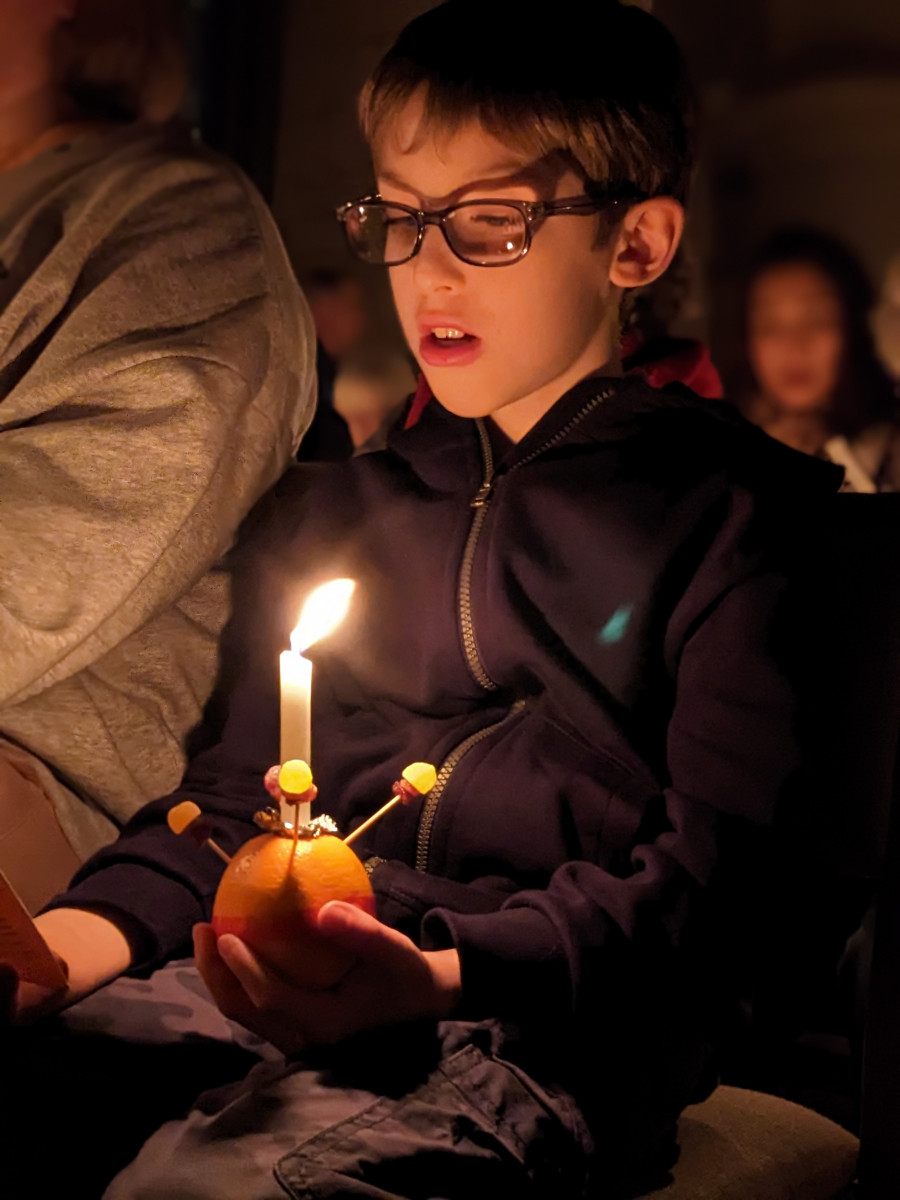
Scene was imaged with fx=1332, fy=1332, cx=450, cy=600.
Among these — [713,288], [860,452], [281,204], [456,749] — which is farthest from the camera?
[713,288]

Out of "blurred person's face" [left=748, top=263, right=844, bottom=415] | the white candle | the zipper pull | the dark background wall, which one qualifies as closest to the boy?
the zipper pull

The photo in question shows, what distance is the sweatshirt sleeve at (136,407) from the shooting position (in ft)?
3.88

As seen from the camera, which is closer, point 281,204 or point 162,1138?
point 162,1138

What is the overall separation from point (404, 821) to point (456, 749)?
7 centimetres

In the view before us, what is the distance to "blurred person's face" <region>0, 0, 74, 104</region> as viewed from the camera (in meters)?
1.47

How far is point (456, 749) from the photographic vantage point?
3.53 feet

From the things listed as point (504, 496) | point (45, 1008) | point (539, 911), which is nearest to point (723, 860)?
point (539, 911)

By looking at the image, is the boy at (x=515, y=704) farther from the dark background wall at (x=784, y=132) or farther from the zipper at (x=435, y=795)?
the dark background wall at (x=784, y=132)

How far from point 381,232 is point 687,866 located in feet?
1.92

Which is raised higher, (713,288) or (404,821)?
(713,288)

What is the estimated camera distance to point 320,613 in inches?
36.4

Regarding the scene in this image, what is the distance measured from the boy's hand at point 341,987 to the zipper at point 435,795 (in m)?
0.16

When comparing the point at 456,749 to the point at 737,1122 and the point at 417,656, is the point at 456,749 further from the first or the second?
the point at 737,1122

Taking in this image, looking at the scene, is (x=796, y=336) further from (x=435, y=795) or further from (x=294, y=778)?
(x=294, y=778)
